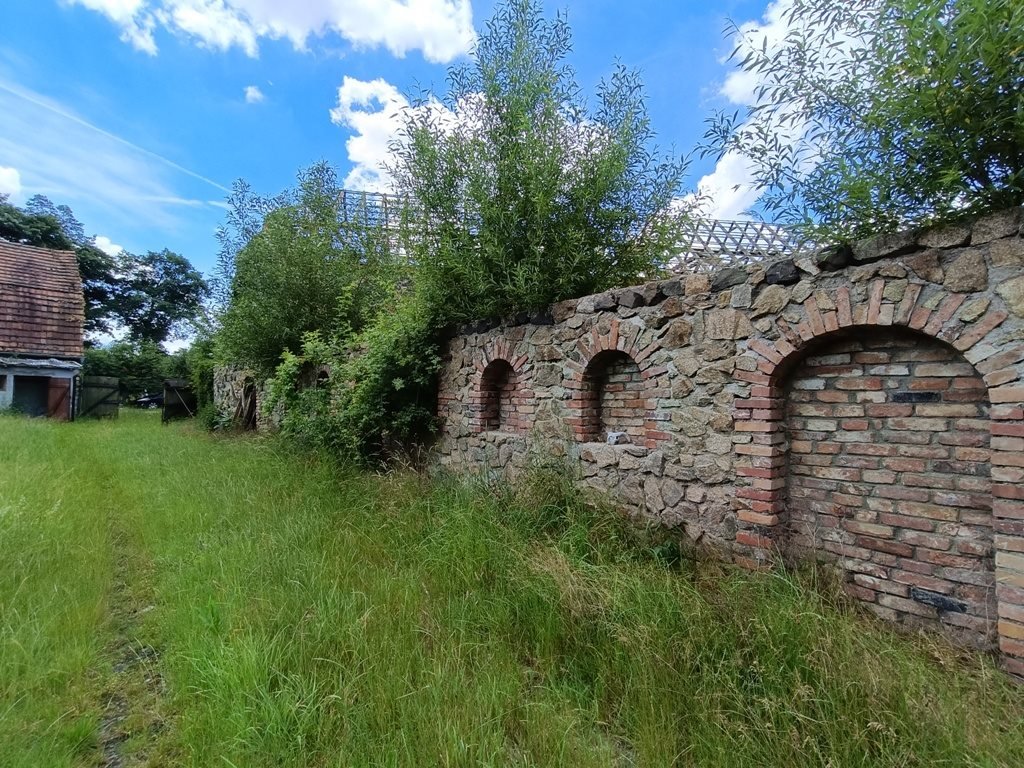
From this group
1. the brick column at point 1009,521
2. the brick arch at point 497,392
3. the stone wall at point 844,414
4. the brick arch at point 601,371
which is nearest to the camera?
the brick column at point 1009,521

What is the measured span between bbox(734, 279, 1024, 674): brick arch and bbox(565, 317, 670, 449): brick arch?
759 millimetres

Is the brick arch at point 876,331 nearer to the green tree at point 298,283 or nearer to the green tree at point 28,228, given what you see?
the green tree at point 298,283

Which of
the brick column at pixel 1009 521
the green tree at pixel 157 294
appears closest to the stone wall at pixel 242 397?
the brick column at pixel 1009 521

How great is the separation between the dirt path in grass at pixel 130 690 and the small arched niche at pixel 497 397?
3369 mm

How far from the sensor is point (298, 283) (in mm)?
9453

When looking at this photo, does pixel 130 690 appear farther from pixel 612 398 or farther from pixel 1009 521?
pixel 1009 521

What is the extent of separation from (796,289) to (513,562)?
258cm

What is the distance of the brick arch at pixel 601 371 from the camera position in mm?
4219

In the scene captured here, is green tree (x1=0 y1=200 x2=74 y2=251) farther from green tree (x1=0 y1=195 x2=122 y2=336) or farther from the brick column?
the brick column

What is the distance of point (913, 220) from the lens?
2.96 meters

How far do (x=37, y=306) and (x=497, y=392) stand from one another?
58.4 feet

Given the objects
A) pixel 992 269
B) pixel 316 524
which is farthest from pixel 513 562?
pixel 992 269

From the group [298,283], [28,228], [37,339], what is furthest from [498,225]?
[28,228]

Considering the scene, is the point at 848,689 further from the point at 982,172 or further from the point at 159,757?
the point at 159,757
